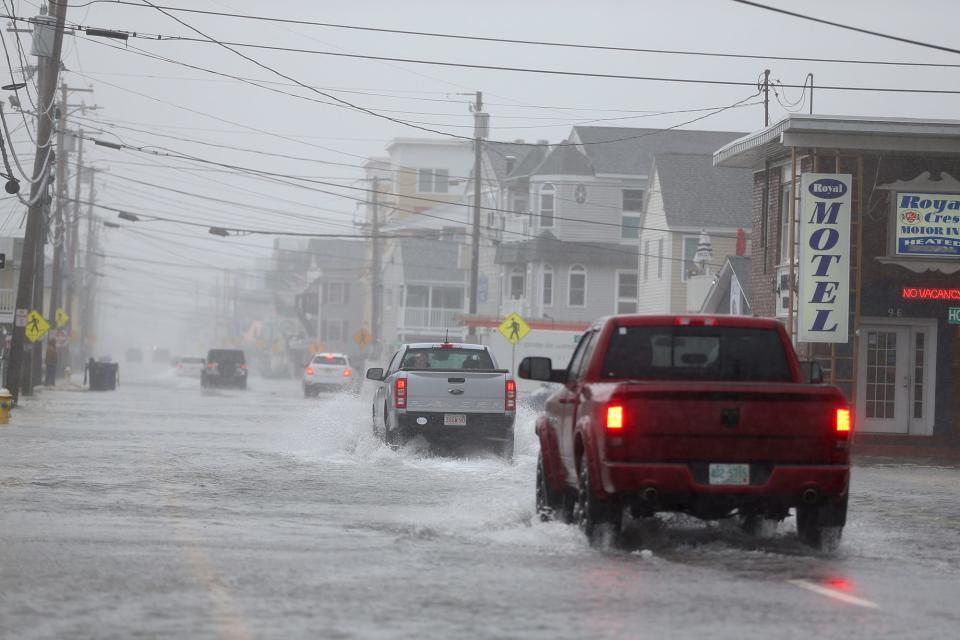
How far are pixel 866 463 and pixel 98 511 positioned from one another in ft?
55.6

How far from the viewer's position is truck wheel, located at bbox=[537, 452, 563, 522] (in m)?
14.4

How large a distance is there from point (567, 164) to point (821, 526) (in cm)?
5867

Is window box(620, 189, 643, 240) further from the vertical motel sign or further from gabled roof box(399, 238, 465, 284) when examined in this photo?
the vertical motel sign

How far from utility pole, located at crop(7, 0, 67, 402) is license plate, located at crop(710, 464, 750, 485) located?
33.6 m

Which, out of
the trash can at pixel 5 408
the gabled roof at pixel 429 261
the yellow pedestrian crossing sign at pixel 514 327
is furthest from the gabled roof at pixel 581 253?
the trash can at pixel 5 408

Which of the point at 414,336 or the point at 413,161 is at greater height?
the point at 413,161

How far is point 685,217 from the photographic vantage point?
198ft

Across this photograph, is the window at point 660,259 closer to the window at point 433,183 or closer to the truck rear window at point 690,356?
the truck rear window at point 690,356

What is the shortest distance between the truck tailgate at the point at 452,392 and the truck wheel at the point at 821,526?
10781mm

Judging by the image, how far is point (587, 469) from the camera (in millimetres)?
12281

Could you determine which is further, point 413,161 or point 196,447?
point 413,161

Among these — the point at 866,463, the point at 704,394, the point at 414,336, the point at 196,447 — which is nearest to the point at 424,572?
the point at 704,394

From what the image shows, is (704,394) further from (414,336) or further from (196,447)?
(414,336)

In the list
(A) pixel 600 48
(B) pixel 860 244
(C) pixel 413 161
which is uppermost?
(C) pixel 413 161
